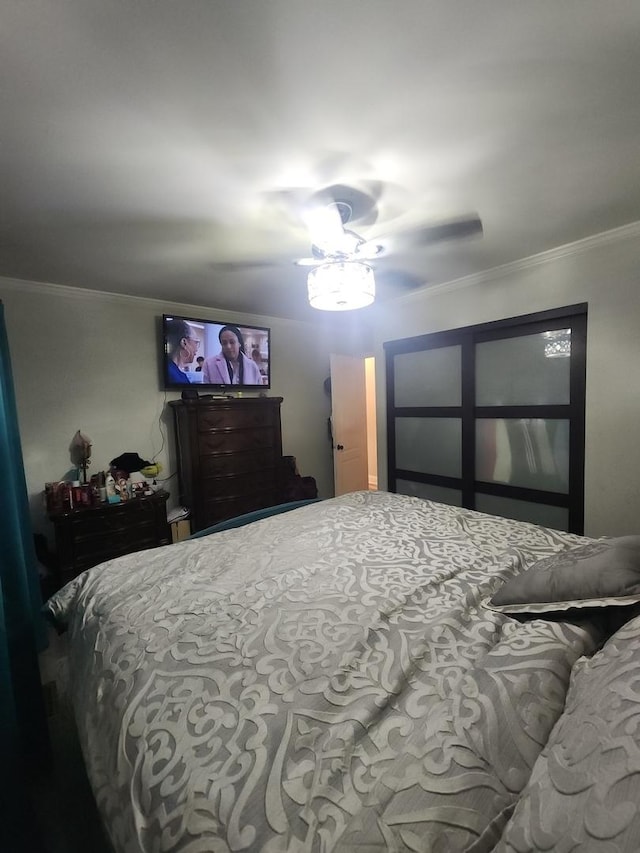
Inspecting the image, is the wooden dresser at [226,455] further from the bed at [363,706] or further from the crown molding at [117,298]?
the bed at [363,706]

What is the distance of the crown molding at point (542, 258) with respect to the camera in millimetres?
2242

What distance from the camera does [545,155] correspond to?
1.49 meters

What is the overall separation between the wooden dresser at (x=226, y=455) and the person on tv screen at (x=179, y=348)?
0.26 metres

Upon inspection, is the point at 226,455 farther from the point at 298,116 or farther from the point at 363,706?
the point at 363,706

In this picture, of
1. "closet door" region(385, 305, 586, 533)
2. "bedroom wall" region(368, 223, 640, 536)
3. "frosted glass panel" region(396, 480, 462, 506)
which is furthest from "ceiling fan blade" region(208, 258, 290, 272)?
"frosted glass panel" region(396, 480, 462, 506)

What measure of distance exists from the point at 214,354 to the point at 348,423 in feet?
5.88

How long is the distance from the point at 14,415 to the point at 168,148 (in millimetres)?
1763

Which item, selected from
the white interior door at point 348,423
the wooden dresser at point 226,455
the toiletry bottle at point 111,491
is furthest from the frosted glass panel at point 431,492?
the toiletry bottle at point 111,491

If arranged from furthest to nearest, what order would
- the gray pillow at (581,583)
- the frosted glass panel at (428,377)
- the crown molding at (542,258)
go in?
the frosted glass panel at (428,377) → the crown molding at (542,258) → the gray pillow at (581,583)

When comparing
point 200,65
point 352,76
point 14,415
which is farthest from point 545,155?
→ point 14,415

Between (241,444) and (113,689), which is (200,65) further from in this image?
(241,444)

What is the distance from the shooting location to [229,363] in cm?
349

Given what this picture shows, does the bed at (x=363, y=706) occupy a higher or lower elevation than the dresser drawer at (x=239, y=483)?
higher

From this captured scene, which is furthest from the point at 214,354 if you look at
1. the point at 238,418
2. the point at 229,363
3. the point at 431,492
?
the point at 431,492
